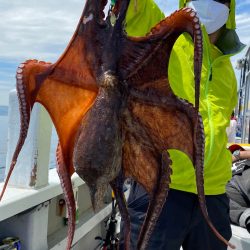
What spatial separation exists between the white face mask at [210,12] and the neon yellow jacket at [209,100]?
125mm

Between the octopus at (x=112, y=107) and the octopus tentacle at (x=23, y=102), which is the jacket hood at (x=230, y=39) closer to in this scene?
the octopus at (x=112, y=107)

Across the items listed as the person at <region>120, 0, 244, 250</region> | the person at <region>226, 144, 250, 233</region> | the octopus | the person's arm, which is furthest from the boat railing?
the person's arm

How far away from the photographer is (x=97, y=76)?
1050 millimetres

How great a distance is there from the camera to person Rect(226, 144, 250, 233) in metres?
3.56

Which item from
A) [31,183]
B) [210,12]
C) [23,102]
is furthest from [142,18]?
[31,183]

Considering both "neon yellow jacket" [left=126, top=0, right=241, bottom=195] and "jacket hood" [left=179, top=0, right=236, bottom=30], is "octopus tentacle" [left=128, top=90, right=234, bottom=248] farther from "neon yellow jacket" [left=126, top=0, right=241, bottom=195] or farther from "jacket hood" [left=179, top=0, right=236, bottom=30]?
"jacket hood" [left=179, top=0, right=236, bottom=30]

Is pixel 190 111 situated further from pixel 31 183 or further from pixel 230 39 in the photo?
pixel 31 183

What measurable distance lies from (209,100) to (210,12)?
502 millimetres

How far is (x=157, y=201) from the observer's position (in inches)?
Result: 43.1

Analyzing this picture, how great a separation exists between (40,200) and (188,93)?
3.98ft

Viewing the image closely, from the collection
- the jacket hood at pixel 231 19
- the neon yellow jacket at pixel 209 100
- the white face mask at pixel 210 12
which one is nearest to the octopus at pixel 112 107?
the neon yellow jacket at pixel 209 100

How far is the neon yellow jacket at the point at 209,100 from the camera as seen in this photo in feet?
6.20

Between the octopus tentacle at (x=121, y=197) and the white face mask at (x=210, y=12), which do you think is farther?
the white face mask at (x=210, y=12)

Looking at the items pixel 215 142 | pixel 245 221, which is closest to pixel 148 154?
pixel 215 142
